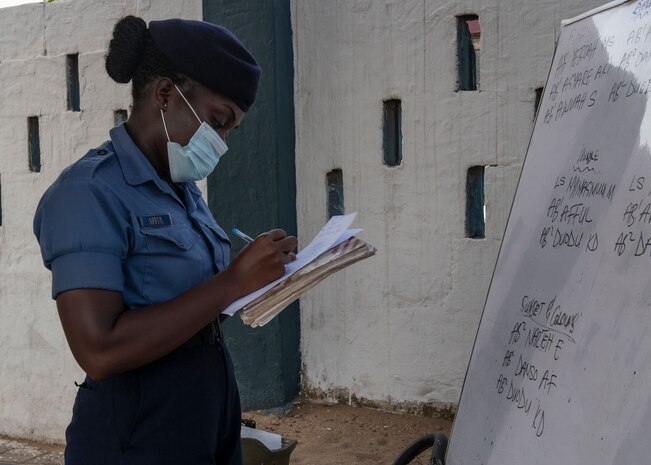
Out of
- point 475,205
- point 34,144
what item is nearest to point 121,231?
point 475,205

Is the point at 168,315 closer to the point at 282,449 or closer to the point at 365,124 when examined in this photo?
the point at 282,449

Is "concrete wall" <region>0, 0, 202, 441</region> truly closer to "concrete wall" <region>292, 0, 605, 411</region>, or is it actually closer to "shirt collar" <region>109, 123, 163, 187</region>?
"concrete wall" <region>292, 0, 605, 411</region>

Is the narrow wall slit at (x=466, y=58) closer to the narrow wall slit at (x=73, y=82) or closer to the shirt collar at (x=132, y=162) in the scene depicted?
the narrow wall slit at (x=73, y=82)

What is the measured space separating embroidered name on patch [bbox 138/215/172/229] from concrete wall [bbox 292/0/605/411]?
2583mm

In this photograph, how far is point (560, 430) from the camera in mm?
1736

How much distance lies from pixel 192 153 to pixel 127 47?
0.27 meters

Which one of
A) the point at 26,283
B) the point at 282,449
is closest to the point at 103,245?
the point at 282,449

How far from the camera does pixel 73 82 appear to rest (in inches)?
211

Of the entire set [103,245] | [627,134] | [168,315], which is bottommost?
[168,315]

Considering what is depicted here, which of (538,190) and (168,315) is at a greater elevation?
(538,190)

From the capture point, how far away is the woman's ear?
1.83 m

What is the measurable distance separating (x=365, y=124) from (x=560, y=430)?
291 cm

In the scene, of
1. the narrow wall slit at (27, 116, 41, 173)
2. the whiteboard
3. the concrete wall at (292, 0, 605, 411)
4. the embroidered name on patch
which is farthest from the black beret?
the narrow wall slit at (27, 116, 41, 173)

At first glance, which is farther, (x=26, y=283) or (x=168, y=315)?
(x=26, y=283)
